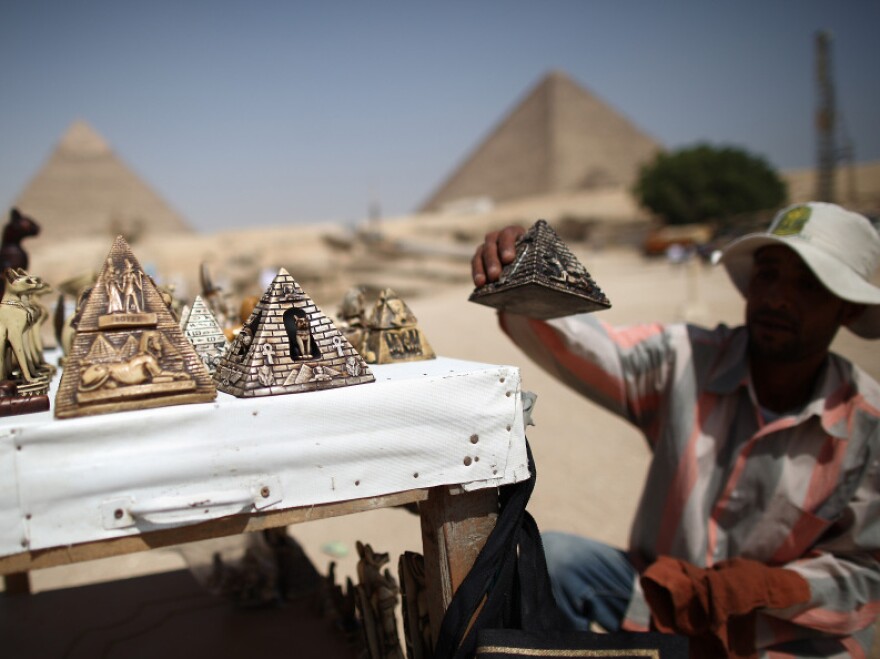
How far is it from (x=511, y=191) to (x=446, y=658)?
9107 cm

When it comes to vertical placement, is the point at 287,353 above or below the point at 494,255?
below

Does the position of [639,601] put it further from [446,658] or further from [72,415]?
[72,415]

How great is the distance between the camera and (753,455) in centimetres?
245

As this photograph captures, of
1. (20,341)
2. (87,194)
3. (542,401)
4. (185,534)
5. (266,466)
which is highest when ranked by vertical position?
(87,194)

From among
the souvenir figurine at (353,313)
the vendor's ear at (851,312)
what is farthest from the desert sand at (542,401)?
the vendor's ear at (851,312)

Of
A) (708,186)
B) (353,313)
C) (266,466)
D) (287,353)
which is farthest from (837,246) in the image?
(708,186)

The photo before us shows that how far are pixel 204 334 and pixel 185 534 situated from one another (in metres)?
0.80

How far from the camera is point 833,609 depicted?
218cm

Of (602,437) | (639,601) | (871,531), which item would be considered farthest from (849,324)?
(602,437)

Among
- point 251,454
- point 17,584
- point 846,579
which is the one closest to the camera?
point 251,454

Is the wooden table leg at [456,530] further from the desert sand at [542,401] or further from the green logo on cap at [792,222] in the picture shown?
the desert sand at [542,401]

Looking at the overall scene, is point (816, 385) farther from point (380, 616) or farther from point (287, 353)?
point (287, 353)

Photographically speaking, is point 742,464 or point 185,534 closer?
point 185,534

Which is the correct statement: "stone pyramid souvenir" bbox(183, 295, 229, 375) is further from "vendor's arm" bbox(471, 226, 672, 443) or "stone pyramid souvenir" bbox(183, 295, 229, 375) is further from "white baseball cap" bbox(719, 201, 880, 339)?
"white baseball cap" bbox(719, 201, 880, 339)
